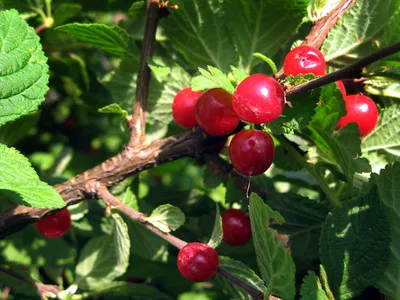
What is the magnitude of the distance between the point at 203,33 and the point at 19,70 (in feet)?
1.39

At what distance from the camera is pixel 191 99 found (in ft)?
3.85

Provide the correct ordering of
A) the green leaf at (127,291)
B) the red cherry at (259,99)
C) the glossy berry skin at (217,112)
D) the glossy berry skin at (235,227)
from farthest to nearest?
the green leaf at (127,291) → the glossy berry skin at (235,227) → the glossy berry skin at (217,112) → the red cherry at (259,99)

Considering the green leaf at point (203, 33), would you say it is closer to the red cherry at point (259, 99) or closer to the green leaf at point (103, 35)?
the green leaf at point (103, 35)

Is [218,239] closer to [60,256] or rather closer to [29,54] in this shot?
[29,54]

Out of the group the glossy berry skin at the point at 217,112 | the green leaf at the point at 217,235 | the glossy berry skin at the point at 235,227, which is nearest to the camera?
the glossy berry skin at the point at 217,112

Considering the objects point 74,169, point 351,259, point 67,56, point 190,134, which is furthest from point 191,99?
point 74,169

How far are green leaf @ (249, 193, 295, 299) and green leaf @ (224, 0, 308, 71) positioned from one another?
41 centimetres

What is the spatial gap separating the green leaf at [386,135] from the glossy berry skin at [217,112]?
1.24ft

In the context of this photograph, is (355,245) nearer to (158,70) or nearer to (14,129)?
(158,70)

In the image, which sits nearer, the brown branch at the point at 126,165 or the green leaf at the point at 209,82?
the green leaf at the point at 209,82

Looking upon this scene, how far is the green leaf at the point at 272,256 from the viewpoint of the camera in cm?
90

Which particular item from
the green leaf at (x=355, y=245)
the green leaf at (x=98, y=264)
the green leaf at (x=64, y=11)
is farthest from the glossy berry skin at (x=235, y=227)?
the green leaf at (x=64, y=11)

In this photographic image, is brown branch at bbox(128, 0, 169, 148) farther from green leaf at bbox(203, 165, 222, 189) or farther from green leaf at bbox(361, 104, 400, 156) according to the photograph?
green leaf at bbox(361, 104, 400, 156)

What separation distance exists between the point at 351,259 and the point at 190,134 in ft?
1.35
